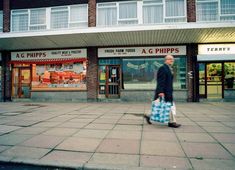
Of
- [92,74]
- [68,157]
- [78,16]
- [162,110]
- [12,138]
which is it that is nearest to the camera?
[68,157]

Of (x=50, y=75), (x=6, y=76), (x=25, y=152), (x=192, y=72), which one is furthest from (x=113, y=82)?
(x=25, y=152)

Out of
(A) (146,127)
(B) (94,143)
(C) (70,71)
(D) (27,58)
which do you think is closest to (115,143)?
(B) (94,143)

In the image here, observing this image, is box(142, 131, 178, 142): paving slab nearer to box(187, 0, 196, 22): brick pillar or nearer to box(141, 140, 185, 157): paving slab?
box(141, 140, 185, 157): paving slab

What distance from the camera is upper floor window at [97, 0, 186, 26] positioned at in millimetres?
12102

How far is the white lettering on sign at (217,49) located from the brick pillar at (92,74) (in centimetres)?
676

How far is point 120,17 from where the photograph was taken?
12562 millimetres

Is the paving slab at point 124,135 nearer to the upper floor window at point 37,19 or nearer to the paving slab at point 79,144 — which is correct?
the paving slab at point 79,144

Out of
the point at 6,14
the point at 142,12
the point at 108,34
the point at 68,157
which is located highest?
the point at 6,14

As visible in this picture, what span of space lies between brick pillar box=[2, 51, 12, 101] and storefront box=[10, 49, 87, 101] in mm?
269

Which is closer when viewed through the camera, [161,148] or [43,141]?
[161,148]

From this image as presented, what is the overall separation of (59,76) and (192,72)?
8970 mm

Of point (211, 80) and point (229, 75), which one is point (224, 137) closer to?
point (211, 80)

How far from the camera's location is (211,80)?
1227 centimetres

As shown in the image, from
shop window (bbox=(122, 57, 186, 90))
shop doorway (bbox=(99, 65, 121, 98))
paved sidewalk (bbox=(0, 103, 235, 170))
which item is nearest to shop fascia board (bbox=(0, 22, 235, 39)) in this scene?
shop window (bbox=(122, 57, 186, 90))
